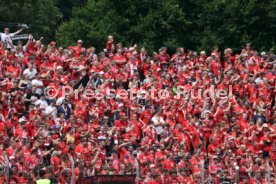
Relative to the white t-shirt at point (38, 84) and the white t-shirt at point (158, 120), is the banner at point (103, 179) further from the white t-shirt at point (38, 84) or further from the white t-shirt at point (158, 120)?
the white t-shirt at point (38, 84)

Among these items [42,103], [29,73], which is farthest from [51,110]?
[29,73]

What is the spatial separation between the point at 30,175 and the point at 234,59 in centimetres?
1458

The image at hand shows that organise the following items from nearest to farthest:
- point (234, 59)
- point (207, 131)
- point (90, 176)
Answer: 1. point (90, 176)
2. point (207, 131)
3. point (234, 59)

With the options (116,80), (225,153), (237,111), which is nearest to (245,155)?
(225,153)

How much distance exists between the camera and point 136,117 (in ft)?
107

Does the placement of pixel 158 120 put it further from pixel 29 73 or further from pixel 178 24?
pixel 178 24

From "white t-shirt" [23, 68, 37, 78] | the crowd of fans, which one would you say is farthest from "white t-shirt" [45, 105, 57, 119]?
"white t-shirt" [23, 68, 37, 78]

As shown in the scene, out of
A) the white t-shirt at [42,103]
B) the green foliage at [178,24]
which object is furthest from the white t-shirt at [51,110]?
the green foliage at [178,24]

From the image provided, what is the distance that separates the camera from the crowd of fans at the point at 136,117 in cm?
2844

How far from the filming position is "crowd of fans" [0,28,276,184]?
1120 inches

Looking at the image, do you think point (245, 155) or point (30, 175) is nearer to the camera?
point (30, 175)

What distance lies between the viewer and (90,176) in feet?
84.2

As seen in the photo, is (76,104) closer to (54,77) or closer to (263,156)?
(54,77)

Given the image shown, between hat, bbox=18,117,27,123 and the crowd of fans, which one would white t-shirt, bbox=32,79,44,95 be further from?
hat, bbox=18,117,27,123
